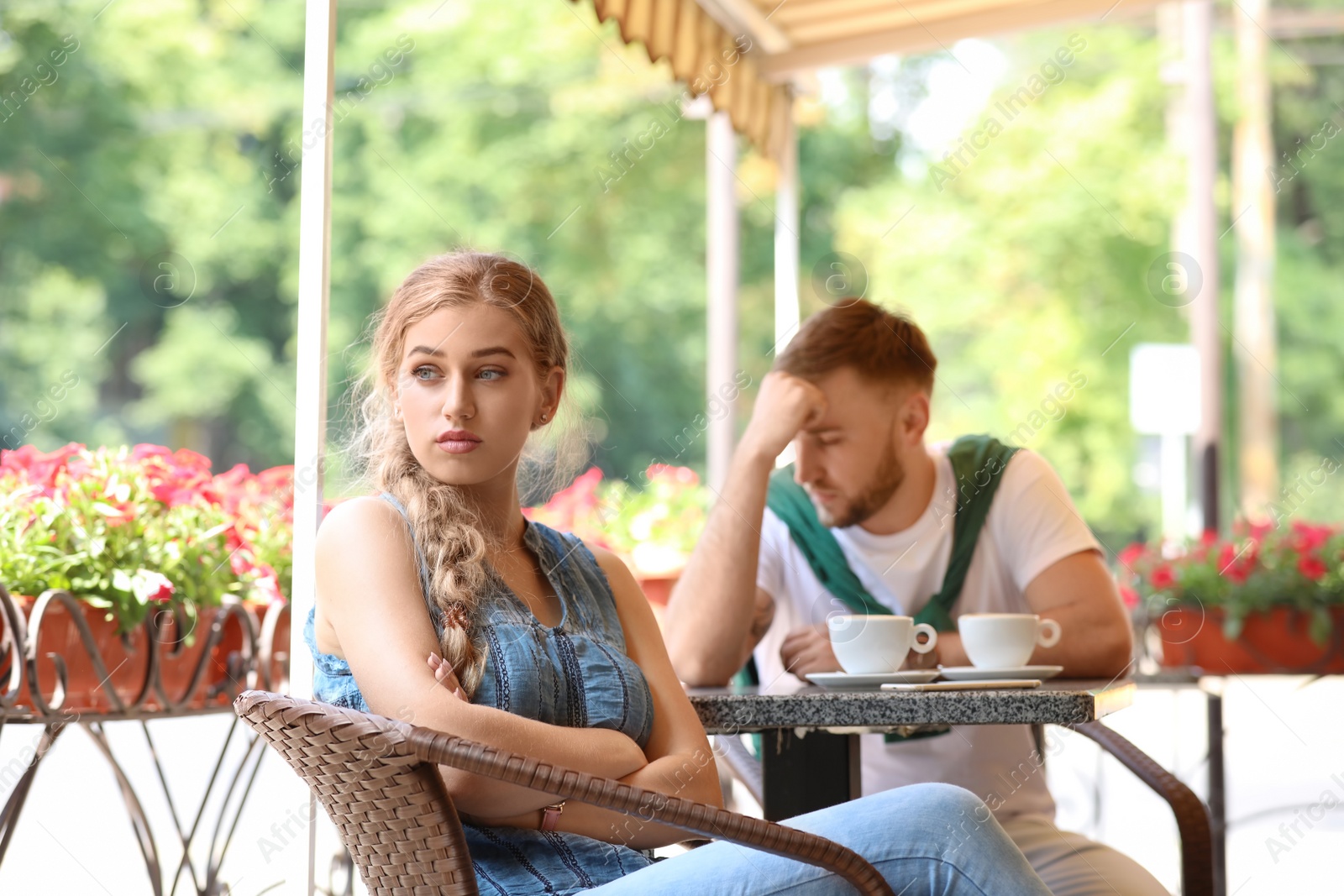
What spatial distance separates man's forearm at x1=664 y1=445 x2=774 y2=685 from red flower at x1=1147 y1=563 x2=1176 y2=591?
5.76 feet

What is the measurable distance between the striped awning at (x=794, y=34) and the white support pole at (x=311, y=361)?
5.04 feet

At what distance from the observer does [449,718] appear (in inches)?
56.4

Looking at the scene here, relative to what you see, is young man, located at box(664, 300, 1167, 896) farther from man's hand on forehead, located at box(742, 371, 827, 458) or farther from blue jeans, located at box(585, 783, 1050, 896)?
blue jeans, located at box(585, 783, 1050, 896)

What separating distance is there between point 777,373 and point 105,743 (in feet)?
4.28

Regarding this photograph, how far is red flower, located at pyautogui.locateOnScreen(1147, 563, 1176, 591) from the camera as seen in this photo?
3.63 m

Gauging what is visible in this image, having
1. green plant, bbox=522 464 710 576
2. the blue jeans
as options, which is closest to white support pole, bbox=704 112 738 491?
green plant, bbox=522 464 710 576

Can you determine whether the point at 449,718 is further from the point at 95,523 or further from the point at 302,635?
the point at 95,523

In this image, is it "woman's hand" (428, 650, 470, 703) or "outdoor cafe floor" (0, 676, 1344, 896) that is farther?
"outdoor cafe floor" (0, 676, 1344, 896)

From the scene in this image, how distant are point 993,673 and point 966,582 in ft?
1.60

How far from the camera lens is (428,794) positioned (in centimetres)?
130

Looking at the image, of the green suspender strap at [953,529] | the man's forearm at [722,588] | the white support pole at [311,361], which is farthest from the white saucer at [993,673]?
the white support pole at [311,361]

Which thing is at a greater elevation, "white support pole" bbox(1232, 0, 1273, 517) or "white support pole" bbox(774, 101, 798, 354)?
"white support pole" bbox(1232, 0, 1273, 517)

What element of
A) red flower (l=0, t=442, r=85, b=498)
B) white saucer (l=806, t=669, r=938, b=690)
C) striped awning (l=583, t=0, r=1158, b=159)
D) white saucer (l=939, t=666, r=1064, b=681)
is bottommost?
white saucer (l=806, t=669, r=938, b=690)

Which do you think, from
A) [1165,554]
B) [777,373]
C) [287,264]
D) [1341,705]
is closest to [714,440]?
[1165,554]
